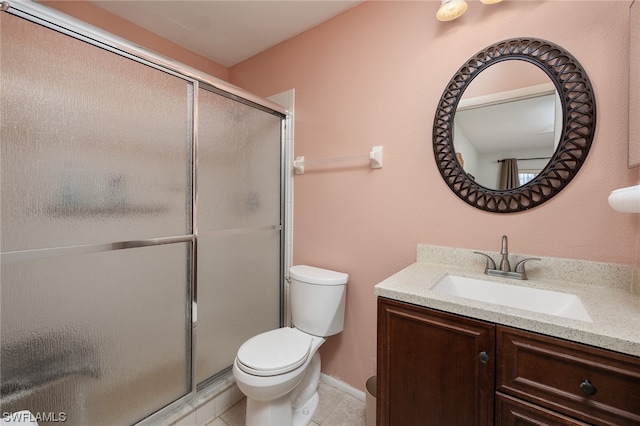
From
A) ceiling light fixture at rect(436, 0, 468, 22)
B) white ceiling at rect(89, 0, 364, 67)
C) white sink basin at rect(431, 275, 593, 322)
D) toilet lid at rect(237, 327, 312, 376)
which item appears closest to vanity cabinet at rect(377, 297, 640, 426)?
white sink basin at rect(431, 275, 593, 322)

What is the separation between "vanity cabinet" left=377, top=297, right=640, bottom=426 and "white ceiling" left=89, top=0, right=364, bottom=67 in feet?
5.82

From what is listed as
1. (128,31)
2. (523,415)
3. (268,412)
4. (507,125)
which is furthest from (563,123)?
(128,31)

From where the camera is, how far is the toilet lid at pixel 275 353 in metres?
1.22

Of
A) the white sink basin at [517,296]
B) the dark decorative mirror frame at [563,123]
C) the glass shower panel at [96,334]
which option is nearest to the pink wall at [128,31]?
the glass shower panel at [96,334]

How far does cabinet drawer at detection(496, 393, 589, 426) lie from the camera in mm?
730

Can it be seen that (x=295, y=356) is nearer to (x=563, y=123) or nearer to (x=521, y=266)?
(x=521, y=266)

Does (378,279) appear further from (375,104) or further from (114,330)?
(114,330)

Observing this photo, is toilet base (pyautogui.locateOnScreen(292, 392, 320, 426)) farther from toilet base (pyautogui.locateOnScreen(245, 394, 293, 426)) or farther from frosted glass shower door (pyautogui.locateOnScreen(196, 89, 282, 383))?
frosted glass shower door (pyautogui.locateOnScreen(196, 89, 282, 383))

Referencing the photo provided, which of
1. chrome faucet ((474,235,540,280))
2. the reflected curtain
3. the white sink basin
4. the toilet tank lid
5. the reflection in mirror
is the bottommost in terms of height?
the toilet tank lid

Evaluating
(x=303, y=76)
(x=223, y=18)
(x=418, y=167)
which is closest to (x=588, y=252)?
(x=418, y=167)

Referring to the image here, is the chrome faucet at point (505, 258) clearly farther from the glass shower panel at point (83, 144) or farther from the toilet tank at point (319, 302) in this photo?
the glass shower panel at point (83, 144)

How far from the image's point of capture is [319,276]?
1.62 m

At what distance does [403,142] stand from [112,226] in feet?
4.81

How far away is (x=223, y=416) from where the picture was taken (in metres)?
1.52
